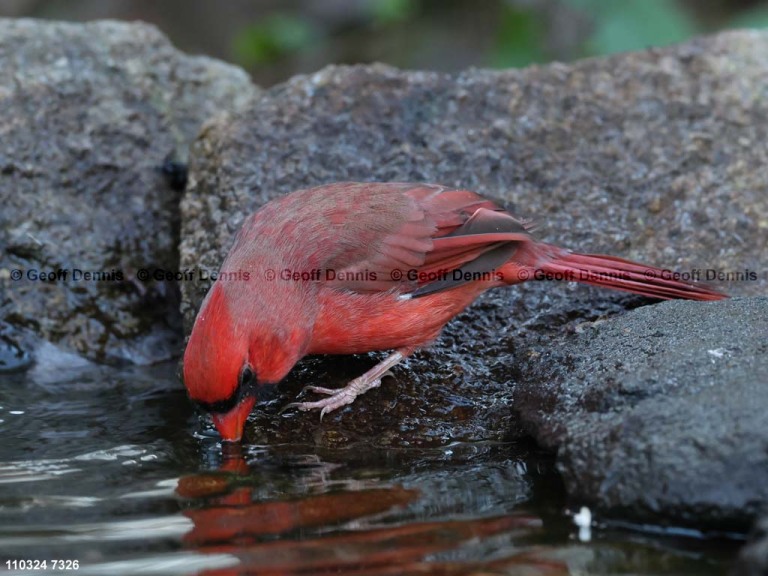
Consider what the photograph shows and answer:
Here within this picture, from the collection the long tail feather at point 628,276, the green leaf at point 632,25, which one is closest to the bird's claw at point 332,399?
the long tail feather at point 628,276

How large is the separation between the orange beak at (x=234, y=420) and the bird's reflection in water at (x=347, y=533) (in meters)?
0.22

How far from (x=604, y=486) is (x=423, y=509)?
0.61 m

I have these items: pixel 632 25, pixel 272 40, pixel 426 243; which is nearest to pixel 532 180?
pixel 426 243

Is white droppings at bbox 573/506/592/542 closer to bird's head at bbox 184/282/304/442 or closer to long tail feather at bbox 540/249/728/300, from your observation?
bird's head at bbox 184/282/304/442

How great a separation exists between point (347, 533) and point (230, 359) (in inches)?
32.4

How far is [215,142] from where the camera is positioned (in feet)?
16.8

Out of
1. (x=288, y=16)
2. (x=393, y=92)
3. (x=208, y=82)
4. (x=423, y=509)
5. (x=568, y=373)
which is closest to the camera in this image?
(x=423, y=509)

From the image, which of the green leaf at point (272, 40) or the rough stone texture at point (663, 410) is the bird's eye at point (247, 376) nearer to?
the rough stone texture at point (663, 410)

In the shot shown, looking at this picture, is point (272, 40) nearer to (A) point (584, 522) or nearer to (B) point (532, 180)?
(B) point (532, 180)

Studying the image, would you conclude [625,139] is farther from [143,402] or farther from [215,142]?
[143,402]

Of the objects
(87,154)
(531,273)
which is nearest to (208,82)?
(87,154)

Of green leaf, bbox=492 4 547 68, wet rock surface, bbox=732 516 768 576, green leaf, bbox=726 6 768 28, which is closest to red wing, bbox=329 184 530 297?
wet rock surface, bbox=732 516 768 576

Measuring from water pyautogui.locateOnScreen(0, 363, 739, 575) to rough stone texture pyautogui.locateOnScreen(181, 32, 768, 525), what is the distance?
0.80 ft

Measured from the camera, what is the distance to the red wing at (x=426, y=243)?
4129mm
